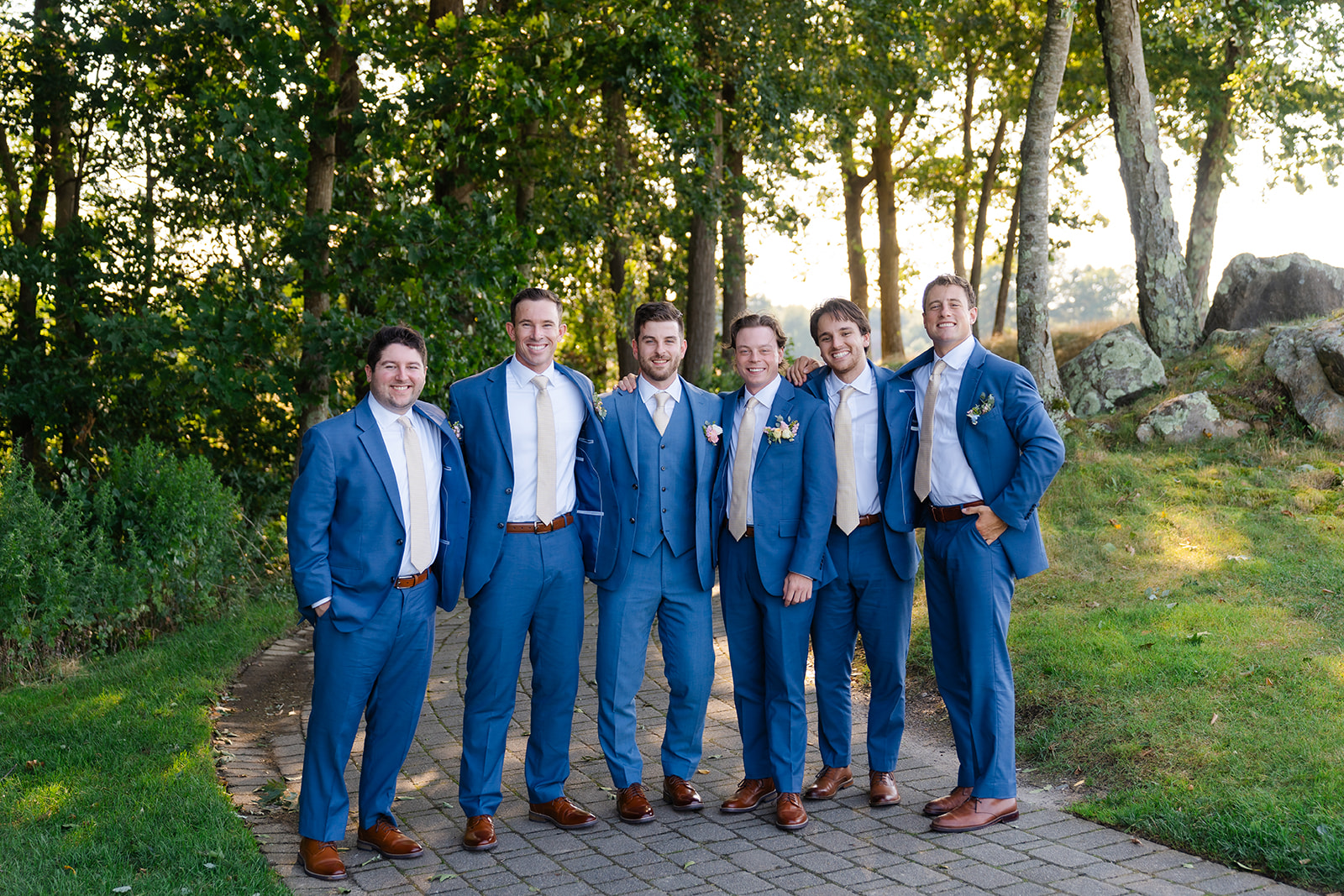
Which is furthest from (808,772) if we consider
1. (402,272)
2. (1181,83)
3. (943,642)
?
(1181,83)

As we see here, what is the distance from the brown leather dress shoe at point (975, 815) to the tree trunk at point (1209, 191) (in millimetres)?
15777

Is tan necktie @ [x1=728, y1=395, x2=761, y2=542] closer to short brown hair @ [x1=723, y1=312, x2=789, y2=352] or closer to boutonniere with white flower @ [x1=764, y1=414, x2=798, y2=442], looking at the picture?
boutonniere with white flower @ [x1=764, y1=414, x2=798, y2=442]

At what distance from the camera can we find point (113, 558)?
8.40 meters

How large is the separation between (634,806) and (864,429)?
1.92 metres

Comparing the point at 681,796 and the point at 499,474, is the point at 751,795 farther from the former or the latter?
the point at 499,474

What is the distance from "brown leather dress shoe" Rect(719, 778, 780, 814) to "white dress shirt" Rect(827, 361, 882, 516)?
1280mm

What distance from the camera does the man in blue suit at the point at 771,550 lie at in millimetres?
4805

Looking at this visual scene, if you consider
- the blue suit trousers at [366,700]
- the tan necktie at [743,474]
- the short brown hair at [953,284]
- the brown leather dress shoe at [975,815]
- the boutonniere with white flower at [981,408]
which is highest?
the short brown hair at [953,284]

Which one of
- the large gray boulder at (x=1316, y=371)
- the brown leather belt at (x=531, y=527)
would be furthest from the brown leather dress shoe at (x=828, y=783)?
the large gray boulder at (x=1316, y=371)

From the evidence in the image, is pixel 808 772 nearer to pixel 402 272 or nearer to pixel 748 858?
pixel 748 858

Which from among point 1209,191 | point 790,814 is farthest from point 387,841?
point 1209,191

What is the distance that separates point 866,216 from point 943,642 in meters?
27.1

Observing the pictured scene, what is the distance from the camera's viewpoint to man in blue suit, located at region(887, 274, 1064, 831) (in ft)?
15.3

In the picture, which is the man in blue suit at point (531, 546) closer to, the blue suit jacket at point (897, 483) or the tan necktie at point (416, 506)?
the tan necktie at point (416, 506)
